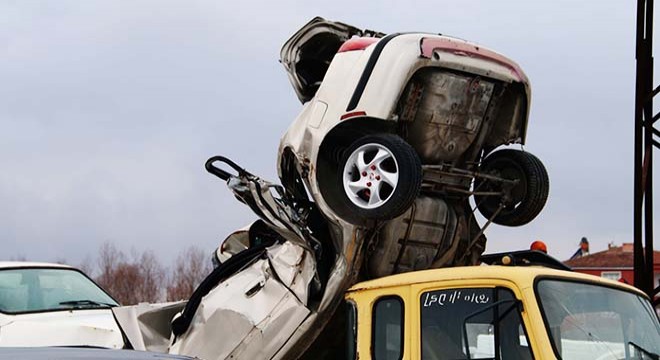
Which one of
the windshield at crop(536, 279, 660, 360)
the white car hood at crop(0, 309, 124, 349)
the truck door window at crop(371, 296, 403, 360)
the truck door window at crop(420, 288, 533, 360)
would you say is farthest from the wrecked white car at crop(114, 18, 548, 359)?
the windshield at crop(536, 279, 660, 360)

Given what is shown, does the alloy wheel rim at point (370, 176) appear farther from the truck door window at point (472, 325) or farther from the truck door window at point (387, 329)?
the truck door window at point (472, 325)

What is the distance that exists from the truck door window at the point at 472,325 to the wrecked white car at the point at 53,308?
8.67ft

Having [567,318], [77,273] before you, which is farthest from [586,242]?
[567,318]

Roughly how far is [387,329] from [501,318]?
2.58 feet

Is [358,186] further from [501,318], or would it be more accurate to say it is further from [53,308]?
[53,308]

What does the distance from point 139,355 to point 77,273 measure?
504 cm

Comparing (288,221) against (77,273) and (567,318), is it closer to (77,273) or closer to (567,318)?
(567,318)

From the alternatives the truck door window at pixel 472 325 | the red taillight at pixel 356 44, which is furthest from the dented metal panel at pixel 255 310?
the red taillight at pixel 356 44

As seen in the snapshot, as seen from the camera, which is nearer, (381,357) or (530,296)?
(530,296)

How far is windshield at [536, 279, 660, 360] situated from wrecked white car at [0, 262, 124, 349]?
329 cm

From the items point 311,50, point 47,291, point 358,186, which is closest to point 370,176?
point 358,186

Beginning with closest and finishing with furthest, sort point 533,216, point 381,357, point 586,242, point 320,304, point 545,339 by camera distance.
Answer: point 545,339
point 381,357
point 320,304
point 533,216
point 586,242

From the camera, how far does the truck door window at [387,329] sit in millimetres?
5547

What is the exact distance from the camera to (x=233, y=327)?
6.54 m
